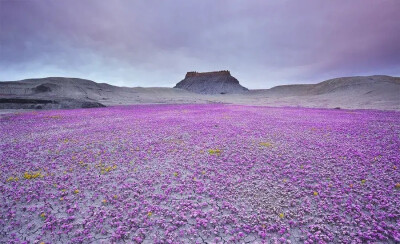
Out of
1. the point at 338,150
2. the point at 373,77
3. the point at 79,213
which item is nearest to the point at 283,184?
the point at 338,150

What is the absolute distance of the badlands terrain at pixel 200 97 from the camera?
45312 millimetres

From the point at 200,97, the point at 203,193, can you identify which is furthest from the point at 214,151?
the point at 200,97

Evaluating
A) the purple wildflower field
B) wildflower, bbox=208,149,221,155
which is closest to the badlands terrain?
the purple wildflower field

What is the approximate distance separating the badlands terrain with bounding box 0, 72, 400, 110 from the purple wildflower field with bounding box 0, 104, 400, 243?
41.1 meters

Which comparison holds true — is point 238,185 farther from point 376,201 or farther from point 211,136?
point 211,136

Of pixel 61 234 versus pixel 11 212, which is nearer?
pixel 61 234

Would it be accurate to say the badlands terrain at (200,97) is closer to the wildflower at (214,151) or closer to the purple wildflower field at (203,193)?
the purple wildflower field at (203,193)

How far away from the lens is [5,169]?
951cm

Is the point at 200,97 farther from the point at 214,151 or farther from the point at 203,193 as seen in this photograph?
the point at 203,193

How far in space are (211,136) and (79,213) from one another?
34.8 feet

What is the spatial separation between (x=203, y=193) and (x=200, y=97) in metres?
109

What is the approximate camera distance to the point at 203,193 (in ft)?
24.1

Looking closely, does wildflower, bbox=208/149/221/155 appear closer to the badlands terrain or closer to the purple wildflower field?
the purple wildflower field

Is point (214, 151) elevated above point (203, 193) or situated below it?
above
